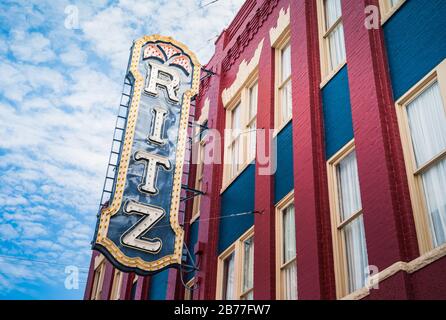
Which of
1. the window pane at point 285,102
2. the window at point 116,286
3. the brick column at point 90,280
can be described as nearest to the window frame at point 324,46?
the window pane at point 285,102

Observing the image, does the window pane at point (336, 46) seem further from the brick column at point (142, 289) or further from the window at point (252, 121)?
the brick column at point (142, 289)

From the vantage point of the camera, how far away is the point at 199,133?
17797mm

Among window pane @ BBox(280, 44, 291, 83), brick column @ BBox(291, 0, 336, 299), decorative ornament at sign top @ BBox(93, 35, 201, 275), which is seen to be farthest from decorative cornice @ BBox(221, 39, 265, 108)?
brick column @ BBox(291, 0, 336, 299)

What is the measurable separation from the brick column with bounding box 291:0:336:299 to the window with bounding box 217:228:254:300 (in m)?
2.26

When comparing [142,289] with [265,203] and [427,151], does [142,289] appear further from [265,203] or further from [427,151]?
[427,151]

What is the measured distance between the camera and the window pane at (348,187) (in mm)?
9835

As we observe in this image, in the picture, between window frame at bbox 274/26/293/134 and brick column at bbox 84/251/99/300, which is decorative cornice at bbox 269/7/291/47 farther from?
brick column at bbox 84/251/99/300

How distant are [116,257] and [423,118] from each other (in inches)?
258

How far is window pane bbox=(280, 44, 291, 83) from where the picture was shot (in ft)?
47.3

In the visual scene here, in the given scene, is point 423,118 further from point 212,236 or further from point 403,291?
point 212,236

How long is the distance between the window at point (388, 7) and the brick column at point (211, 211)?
259 inches

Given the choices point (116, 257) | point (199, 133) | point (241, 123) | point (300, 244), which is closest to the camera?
point (300, 244)

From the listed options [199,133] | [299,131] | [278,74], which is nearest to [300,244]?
[299,131]

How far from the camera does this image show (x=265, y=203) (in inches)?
489
